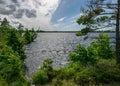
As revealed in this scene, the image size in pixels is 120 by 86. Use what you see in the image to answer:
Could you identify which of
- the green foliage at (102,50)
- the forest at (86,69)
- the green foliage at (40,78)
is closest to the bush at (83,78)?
the forest at (86,69)

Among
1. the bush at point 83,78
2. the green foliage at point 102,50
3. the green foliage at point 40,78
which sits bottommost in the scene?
the green foliage at point 40,78

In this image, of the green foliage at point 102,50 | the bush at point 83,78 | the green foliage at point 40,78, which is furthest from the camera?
the green foliage at point 102,50

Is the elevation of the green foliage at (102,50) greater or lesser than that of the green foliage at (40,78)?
greater

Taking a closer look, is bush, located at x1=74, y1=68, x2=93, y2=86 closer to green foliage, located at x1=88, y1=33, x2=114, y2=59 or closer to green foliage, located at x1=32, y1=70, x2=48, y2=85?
green foliage, located at x1=32, y1=70, x2=48, y2=85

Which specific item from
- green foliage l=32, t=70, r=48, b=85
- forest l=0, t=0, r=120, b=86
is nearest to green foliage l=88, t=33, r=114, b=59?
forest l=0, t=0, r=120, b=86

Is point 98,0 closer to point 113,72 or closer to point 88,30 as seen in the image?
point 88,30

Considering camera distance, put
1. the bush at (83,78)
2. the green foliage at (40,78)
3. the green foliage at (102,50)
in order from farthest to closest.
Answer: the green foliage at (102,50) → the green foliage at (40,78) → the bush at (83,78)

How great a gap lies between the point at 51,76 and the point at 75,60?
7.55 meters

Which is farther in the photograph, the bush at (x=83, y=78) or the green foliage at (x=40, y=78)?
the green foliage at (x=40, y=78)

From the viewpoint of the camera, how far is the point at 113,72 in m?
26.9

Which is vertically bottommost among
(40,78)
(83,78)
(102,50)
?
(40,78)

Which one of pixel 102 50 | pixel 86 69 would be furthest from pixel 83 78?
pixel 102 50

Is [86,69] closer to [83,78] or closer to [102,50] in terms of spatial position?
[83,78]

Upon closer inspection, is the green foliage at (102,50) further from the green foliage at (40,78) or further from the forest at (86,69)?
the green foliage at (40,78)
